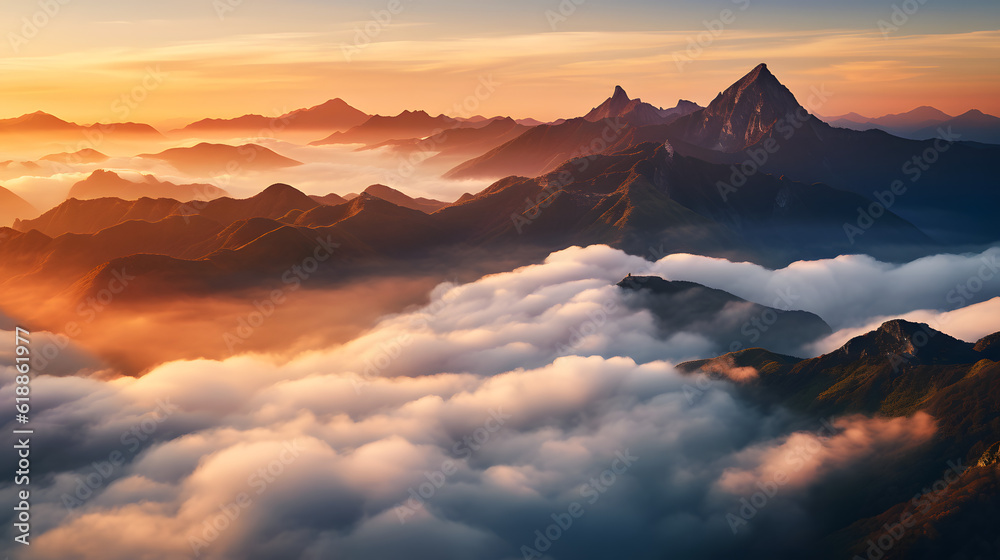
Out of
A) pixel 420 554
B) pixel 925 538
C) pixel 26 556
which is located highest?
→ pixel 26 556

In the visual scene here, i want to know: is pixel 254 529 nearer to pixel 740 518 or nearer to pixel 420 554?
pixel 420 554

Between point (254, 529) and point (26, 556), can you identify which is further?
point (254, 529)

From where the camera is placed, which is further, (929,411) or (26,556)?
(929,411)

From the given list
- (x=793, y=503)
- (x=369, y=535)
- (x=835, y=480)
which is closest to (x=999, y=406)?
(x=835, y=480)

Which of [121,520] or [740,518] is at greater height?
[121,520]

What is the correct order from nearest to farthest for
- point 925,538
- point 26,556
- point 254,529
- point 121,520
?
point 925,538 < point 26,556 < point 121,520 < point 254,529

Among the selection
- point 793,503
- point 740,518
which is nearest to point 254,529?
point 740,518

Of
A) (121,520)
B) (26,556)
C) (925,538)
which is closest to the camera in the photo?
(925,538)

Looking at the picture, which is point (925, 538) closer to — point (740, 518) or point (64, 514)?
point (740, 518)

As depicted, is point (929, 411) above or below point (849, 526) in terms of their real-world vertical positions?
above
